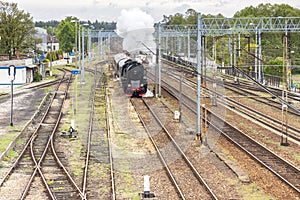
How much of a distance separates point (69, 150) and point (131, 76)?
18.6 m

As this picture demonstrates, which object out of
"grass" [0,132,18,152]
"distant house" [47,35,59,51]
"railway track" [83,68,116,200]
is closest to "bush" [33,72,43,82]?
"railway track" [83,68,116,200]

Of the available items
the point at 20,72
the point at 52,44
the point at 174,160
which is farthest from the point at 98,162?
the point at 52,44

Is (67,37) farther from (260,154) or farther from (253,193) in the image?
(253,193)

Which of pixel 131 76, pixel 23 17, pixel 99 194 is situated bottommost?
pixel 99 194

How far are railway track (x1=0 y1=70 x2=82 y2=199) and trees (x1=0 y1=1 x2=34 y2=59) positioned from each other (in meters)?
49.7

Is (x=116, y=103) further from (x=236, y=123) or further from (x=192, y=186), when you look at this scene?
(x=192, y=186)

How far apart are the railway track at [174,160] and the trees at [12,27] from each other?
44935 mm

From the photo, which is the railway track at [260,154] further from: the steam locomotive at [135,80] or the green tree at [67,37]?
the green tree at [67,37]

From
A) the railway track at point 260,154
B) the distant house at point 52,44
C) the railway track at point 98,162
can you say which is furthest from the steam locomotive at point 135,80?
the distant house at point 52,44

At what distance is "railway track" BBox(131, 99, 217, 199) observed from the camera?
587 inches

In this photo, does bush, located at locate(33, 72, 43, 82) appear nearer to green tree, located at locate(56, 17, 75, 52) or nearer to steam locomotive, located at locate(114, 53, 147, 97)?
steam locomotive, located at locate(114, 53, 147, 97)

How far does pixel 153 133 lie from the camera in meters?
24.7

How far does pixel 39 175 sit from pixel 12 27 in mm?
57971

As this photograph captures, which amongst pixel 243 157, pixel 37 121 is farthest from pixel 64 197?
pixel 37 121
